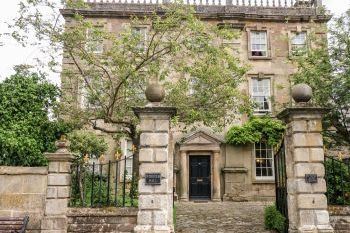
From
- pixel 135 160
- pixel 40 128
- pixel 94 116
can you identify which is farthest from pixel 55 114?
pixel 135 160

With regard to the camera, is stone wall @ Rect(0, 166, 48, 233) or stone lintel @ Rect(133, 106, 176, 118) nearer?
stone lintel @ Rect(133, 106, 176, 118)

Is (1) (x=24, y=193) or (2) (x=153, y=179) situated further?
(1) (x=24, y=193)

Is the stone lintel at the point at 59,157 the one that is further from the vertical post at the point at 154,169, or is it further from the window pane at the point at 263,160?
the window pane at the point at 263,160

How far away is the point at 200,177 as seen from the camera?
1961cm

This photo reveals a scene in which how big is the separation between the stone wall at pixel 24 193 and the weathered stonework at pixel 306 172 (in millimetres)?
6270

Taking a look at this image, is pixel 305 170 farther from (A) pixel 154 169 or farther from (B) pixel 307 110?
(A) pixel 154 169

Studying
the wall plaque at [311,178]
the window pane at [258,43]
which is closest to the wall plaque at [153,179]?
the wall plaque at [311,178]

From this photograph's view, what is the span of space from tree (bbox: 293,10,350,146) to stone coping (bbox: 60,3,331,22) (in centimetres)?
749

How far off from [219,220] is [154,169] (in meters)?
4.91

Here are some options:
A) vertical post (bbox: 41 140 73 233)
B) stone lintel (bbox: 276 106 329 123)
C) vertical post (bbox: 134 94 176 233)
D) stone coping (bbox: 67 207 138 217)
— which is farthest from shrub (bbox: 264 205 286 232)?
vertical post (bbox: 41 140 73 233)

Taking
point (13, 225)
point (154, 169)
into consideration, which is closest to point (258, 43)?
point (154, 169)

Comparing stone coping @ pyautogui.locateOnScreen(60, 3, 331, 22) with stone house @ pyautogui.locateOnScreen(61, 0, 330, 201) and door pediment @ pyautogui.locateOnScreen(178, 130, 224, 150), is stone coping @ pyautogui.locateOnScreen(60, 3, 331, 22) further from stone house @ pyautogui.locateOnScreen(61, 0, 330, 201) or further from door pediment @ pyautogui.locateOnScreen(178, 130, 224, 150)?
door pediment @ pyautogui.locateOnScreen(178, 130, 224, 150)

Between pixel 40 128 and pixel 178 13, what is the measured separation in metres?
6.92

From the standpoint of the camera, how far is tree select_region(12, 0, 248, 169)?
11.4 meters
